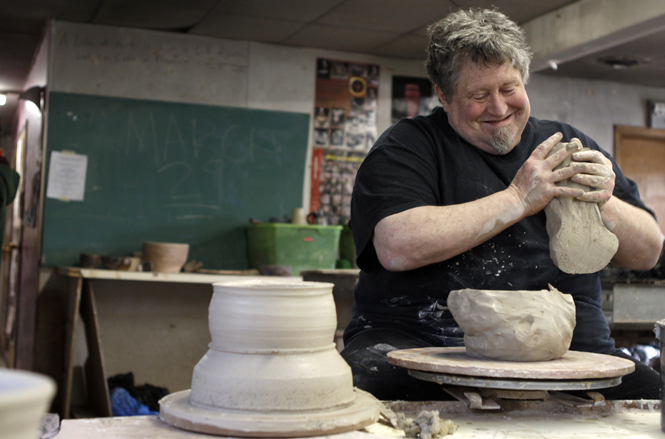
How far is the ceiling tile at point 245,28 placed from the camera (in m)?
4.43

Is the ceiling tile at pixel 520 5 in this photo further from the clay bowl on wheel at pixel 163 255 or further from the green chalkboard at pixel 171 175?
the clay bowl on wheel at pixel 163 255

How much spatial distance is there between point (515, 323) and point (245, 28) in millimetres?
3748

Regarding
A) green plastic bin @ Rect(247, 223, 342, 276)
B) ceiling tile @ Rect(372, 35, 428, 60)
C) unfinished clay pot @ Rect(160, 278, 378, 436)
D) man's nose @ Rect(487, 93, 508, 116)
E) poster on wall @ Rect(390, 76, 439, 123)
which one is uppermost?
ceiling tile @ Rect(372, 35, 428, 60)

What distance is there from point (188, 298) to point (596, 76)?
401 cm

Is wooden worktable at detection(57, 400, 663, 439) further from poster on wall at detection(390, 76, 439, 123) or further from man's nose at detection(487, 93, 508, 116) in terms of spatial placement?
poster on wall at detection(390, 76, 439, 123)

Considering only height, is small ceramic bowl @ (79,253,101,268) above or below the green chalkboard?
below

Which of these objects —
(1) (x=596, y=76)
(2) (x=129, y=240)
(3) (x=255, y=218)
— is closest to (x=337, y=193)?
(3) (x=255, y=218)

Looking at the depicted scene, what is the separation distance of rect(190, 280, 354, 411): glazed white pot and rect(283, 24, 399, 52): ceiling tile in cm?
372

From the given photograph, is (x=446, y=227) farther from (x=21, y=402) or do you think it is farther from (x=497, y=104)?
(x=21, y=402)

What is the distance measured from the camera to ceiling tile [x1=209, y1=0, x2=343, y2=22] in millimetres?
4113

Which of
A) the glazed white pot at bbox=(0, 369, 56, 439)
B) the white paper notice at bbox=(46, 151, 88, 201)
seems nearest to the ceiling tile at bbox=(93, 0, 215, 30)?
the white paper notice at bbox=(46, 151, 88, 201)

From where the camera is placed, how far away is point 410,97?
534 centimetres

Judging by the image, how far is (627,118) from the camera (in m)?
6.01

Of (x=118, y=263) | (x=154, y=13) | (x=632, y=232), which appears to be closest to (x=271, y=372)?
(x=632, y=232)
